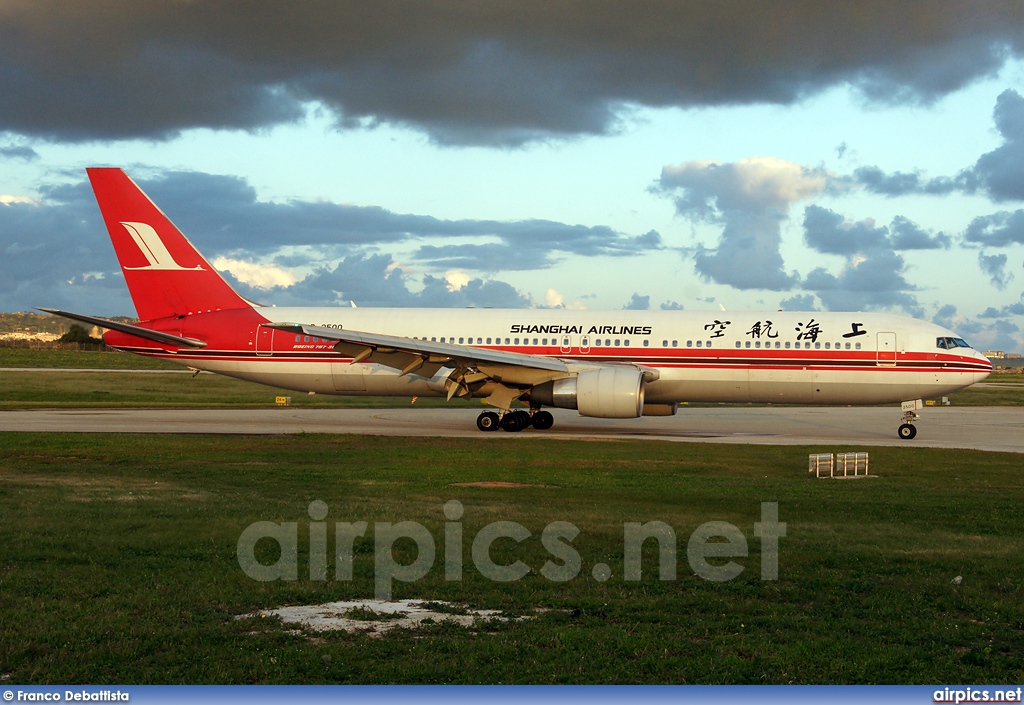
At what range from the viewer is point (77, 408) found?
136ft

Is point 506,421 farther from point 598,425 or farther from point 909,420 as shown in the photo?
point 909,420

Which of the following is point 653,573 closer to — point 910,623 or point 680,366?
point 910,623

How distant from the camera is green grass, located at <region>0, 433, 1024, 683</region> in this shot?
275 inches

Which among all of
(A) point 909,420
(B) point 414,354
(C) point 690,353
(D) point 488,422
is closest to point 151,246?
(B) point 414,354

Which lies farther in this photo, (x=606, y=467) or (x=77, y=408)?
(x=77, y=408)

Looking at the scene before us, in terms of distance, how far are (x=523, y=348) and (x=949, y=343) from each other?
587 inches

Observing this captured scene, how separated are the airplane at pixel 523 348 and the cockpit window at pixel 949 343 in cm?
5

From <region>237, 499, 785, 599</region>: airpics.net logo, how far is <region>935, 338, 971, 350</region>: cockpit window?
2064 cm

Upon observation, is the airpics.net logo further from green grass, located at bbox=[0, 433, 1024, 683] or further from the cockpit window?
the cockpit window

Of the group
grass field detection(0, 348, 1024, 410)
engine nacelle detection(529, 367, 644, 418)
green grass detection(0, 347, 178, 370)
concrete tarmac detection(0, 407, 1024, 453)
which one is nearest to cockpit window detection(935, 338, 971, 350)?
concrete tarmac detection(0, 407, 1024, 453)

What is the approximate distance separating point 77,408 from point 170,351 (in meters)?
11.1

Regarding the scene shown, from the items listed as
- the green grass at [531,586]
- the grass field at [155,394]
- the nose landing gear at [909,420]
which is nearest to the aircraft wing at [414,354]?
the green grass at [531,586]

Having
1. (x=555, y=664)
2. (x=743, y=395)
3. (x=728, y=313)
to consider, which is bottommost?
(x=555, y=664)

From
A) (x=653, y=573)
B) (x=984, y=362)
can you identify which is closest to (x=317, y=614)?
(x=653, y=573)
